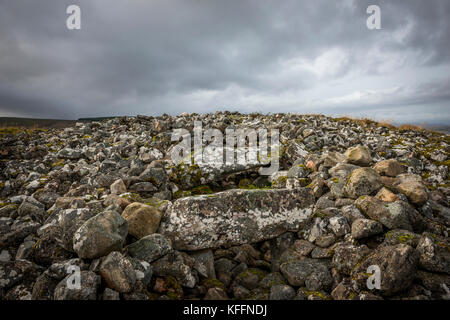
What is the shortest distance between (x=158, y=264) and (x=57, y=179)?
6000 mm

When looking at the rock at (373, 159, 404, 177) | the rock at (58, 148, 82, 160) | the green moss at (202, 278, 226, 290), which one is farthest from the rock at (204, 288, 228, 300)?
the rock at (58, 148, 82, 160)

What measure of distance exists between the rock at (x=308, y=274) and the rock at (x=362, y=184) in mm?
2034

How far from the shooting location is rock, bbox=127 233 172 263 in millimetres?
3846

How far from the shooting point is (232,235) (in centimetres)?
475

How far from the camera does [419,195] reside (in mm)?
4887

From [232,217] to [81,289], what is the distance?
2.80 meters

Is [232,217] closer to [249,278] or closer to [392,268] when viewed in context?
[249,278]

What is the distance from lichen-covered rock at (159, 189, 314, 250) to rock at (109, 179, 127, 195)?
2008 millimetres

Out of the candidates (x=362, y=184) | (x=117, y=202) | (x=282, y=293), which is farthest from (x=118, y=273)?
(x=362, y=184)

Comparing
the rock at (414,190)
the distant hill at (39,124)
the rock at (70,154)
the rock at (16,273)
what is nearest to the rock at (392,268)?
the rock at (414,190)

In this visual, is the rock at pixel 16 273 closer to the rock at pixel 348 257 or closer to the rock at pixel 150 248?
the rock at pixel 150 248

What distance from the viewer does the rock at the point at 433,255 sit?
3.49m
